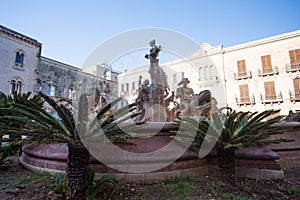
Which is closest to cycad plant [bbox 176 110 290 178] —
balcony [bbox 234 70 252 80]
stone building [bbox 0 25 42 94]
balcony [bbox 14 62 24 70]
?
balcony [bbox 234 70 252 80]

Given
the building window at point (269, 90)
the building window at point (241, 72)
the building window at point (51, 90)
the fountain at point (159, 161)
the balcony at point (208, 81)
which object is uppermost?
the building window at point (241, 72)

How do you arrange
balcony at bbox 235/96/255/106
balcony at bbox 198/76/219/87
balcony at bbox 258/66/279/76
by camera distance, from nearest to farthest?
balcony at bbox 258/66/279/76, balcony at bbox 235/96/255/106, balcony at bbox 198/76/219/87

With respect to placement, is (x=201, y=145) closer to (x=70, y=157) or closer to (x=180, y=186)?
(x=180, y=186)

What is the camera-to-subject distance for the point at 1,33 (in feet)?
62.8

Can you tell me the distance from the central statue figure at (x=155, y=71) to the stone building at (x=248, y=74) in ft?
35.9

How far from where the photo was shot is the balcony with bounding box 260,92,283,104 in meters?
20.6

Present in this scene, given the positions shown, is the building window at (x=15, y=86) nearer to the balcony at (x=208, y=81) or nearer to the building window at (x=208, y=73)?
the balcony at (x=208, y=81)

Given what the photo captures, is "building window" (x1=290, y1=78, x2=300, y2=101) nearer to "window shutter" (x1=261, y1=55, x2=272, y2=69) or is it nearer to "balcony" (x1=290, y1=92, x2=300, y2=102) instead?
"balcony" (x1=290, y1=92, x2=300, y2=102)

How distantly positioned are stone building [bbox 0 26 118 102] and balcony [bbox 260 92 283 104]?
17.4 metres

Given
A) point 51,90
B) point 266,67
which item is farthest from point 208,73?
point 51,90

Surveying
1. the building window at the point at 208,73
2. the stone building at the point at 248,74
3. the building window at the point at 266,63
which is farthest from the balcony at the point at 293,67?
the building window at the point at 208,73

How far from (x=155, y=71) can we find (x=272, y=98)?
63.1 feet

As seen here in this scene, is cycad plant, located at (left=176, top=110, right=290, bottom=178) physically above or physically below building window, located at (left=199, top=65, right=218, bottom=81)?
below

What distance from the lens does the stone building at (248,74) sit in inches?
810
